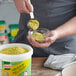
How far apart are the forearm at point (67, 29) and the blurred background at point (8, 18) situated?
153cm

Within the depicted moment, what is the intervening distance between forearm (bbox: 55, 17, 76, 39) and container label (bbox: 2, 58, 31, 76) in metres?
0.44

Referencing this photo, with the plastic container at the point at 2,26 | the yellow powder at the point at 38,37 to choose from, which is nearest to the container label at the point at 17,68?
the yellow powder at the point at 38,37

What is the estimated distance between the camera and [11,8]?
2.67m

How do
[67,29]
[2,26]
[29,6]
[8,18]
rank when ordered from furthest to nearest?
[8,18]
[2,26]
[67,29]
[29,6]

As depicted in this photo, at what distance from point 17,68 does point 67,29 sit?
0.52 m

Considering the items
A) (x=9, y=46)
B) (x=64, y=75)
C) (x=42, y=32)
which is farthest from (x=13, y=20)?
(x=64, y=75)

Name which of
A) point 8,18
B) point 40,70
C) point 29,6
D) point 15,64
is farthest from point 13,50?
point 8,18

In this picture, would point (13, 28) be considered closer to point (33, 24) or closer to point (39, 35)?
point (33, 24)

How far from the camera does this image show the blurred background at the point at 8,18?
8.55 feet

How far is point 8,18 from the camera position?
107 inches

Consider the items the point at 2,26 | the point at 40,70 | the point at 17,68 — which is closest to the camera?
the point at 17,68

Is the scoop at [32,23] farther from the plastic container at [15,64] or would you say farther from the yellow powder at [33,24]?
the plastic container at [15,64]

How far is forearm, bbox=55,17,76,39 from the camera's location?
1130 mm

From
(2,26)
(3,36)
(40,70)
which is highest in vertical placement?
(40,70)
